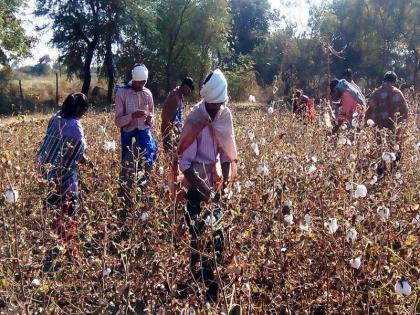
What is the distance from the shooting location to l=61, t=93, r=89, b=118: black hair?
393cm

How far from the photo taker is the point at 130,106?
15.9ft

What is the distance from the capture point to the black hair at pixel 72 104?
3.93 m

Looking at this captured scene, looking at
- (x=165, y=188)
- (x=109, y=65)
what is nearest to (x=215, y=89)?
(x=165, y=188)

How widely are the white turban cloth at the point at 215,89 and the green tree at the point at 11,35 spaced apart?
71.6 ft

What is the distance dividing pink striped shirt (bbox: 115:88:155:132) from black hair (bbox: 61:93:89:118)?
30.3 inches

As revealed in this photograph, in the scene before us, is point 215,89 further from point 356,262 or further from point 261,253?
point 356,262

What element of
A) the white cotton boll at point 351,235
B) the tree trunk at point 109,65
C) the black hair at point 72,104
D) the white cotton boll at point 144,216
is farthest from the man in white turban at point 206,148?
the tree trunk at point 109,65

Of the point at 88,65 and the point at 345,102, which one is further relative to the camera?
the point at 88,65

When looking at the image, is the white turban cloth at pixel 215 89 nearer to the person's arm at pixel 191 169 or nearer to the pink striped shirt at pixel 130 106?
the person's arm at pixel 191 169

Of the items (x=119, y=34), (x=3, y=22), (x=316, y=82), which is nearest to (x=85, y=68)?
(x=119, y=34)

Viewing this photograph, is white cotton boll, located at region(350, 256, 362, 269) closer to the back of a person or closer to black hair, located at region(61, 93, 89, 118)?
black hair, located at region(61, 93, 89, 118)

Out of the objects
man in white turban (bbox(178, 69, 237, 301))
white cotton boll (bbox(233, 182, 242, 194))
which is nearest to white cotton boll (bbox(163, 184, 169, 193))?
man in white turban (bbox(178, 69, 237, 301))

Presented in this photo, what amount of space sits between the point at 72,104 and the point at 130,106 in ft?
3.12

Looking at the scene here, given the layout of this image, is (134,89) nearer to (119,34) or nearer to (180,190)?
(180,190)
